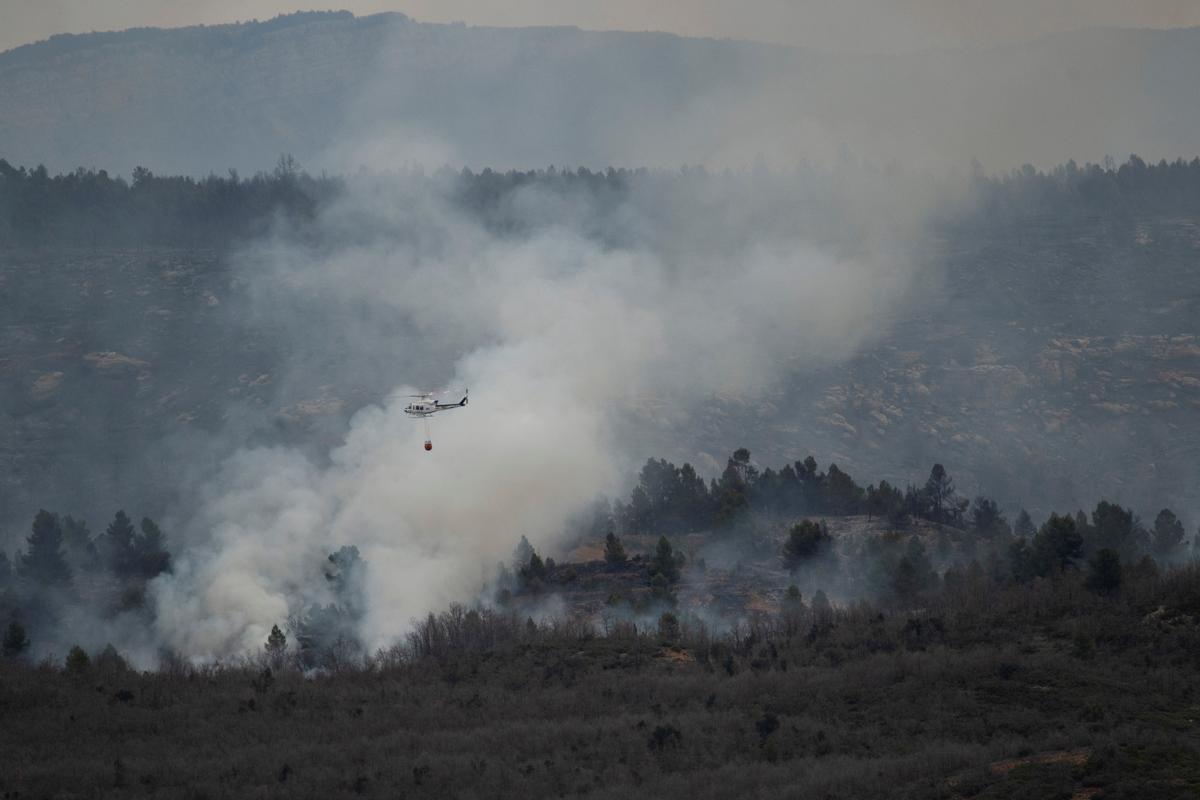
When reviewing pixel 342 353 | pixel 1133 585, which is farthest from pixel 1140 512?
pixel 342 353

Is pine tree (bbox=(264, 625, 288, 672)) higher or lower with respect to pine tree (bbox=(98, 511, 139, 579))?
lower

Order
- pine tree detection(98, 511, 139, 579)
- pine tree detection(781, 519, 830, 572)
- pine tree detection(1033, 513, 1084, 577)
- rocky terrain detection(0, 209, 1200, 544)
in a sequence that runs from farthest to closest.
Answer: rocky terrain detection(0, 209, 1200, 544) < pine tree detection(98, 511, 139, 579) < pine tree detection(781, 519, 830, 572) < pine tree detection(1033, 513, 1084, 577)

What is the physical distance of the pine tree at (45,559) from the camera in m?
115

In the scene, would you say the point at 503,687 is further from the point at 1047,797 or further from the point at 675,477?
the point at 675,477

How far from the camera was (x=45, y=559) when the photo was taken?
4547 inches

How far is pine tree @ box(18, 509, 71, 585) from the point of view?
376 feet

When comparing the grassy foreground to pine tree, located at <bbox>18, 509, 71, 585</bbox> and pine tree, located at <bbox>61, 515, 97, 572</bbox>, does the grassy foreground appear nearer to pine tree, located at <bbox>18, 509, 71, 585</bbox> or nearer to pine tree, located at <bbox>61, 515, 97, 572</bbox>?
pine tree, located at <bbox>18, 509, 71, 585</bbox>

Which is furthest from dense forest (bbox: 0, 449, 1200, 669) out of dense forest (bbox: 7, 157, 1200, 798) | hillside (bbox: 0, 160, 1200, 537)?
hillside (bbox: 0, 160, 1200, 537)

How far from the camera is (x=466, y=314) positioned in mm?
196125

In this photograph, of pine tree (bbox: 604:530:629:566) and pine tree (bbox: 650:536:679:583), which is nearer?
pine tree (bbox: 650:536:679:583)

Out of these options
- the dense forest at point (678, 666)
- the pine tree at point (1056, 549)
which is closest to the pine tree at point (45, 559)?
the dense forest at point (678, 666)

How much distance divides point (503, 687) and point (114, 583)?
4943 centimetres

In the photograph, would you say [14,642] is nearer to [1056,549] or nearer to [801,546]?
[801,546]

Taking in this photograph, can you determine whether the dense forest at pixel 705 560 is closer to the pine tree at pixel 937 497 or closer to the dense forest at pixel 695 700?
the pine tree at pixel 937 497
